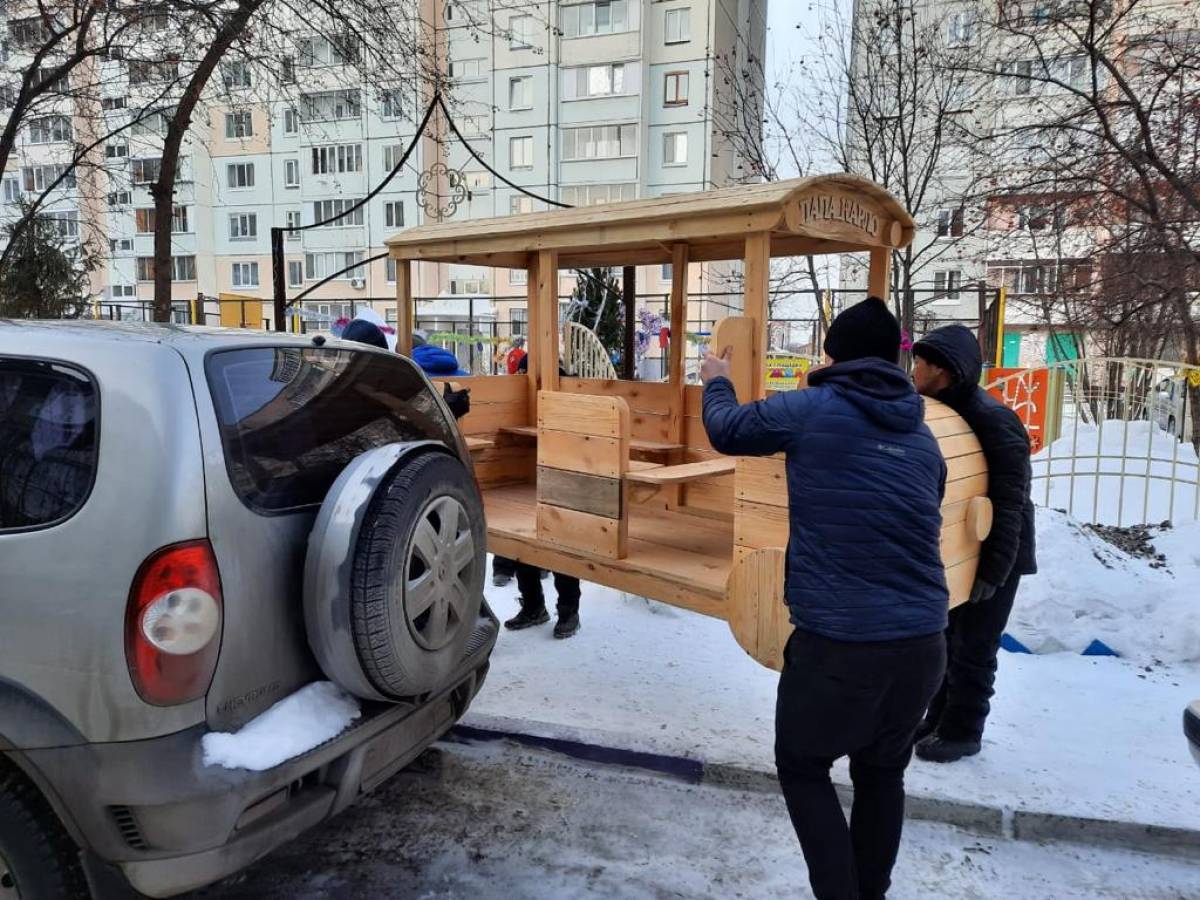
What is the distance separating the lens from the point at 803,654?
2322mm

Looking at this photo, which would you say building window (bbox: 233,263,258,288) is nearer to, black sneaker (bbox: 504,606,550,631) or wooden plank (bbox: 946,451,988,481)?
black sneaker (bbox: 504,606,550,631)

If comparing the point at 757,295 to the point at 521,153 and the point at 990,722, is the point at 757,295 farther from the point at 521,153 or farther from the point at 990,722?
the point at 521,153

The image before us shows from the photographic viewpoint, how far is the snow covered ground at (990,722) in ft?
11.1

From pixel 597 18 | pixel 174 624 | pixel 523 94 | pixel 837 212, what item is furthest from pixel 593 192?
pixel 174 624

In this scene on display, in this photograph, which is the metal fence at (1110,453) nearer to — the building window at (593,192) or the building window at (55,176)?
the building window at (55,176)

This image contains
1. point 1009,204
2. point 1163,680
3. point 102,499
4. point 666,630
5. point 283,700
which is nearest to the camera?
point 102,499

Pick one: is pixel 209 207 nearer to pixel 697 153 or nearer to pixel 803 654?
pixel 697 153

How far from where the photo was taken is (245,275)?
1647 inches

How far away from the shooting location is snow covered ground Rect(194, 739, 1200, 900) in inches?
112

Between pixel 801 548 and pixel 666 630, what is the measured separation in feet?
9.81

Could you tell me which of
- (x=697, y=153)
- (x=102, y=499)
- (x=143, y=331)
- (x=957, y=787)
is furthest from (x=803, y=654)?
(x=697, y=153)

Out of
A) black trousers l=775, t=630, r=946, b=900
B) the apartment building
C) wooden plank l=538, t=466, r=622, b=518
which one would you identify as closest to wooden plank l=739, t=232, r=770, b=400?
wooden plank l=538, t=466, r=622, b=518

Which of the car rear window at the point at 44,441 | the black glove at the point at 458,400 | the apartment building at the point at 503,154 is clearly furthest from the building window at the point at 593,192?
the car rear window at the point at 44,441

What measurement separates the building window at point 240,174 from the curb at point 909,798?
4293cm
